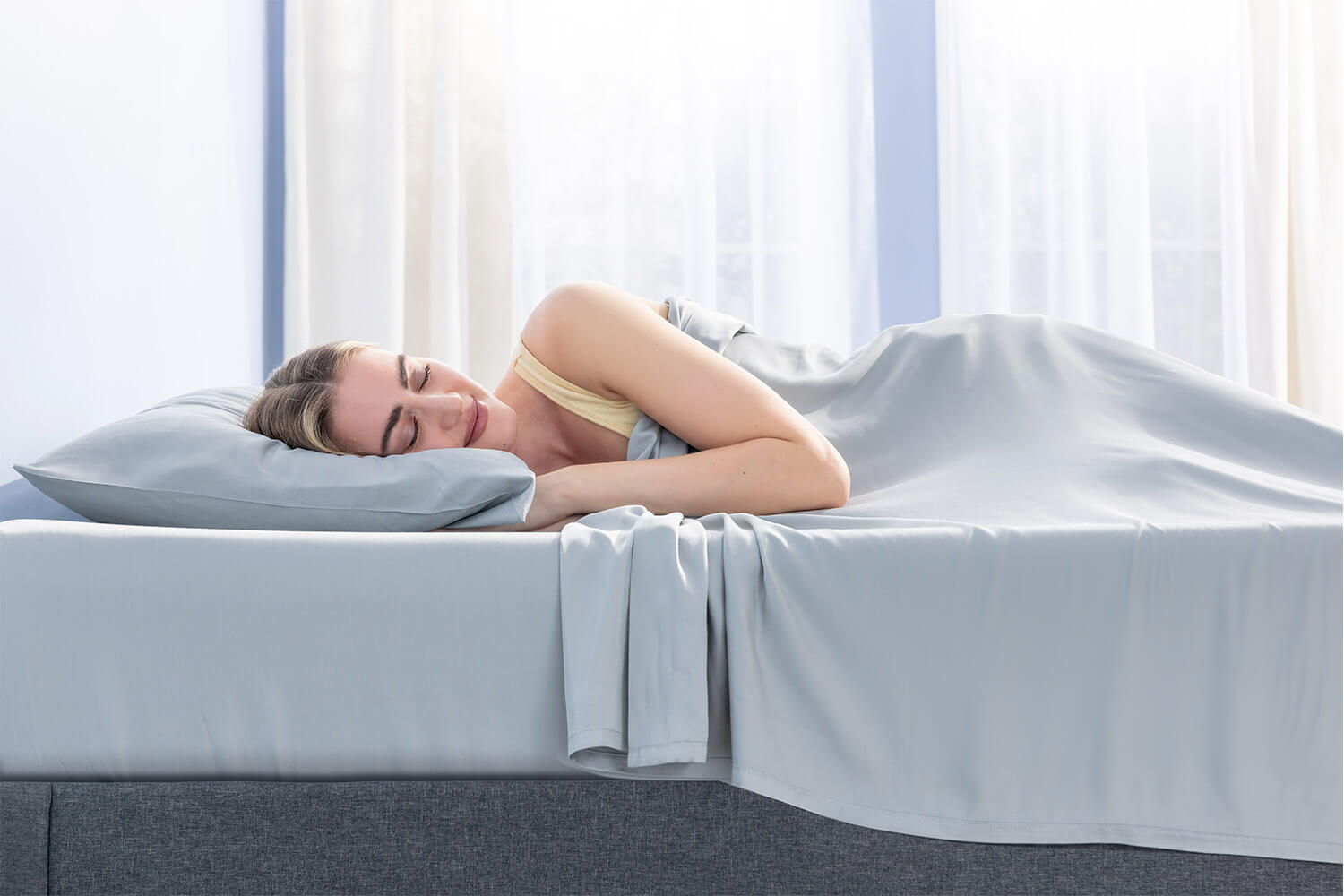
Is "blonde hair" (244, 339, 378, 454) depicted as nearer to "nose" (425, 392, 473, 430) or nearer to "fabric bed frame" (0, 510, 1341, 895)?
"nose" (425, 392, 473, 430)

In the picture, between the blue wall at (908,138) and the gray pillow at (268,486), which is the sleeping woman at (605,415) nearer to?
the gray pillow at (268,486)

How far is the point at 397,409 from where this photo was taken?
1255 millimetres

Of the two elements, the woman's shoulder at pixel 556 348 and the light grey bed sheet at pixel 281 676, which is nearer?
the light grey bed sheet at pixel 281 676

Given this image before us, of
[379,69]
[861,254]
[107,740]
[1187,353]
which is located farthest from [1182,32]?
[107,740]

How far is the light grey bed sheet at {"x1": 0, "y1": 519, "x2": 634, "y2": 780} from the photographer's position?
0.92 m

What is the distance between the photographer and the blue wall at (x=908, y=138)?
8.91ft

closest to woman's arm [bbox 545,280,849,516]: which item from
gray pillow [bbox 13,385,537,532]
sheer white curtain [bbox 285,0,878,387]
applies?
gray pillow [bbox 13,385,537,532]

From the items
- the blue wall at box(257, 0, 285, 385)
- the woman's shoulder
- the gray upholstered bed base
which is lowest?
the gray upholstered bed base

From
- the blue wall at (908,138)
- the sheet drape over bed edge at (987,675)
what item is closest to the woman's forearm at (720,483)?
the sheet drape over bed edge at (987,675)

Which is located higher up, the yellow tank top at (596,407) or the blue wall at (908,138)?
the blue wall at (908,138)

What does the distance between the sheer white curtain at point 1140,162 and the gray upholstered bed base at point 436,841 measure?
6.70ft

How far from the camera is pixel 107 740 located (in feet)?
3.02

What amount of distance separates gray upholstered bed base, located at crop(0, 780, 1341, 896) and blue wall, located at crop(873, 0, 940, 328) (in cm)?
202

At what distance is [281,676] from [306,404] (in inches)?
17.2
